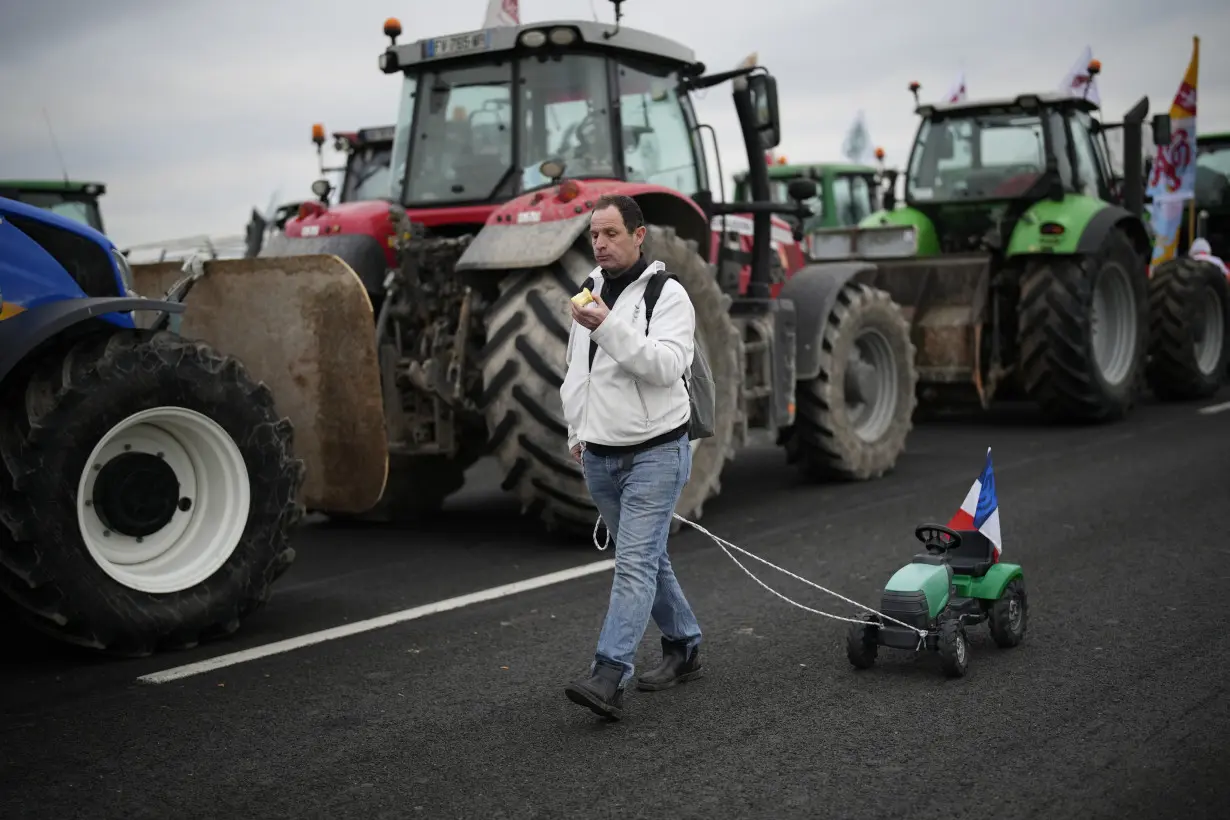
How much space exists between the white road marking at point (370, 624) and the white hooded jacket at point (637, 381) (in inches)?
70.3

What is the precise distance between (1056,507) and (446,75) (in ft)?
14.7

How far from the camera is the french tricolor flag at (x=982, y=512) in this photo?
5.45m

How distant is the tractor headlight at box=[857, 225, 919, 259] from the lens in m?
12.8

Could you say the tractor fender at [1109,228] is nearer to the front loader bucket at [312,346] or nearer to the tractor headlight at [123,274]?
the front loader bucket at [312,346]

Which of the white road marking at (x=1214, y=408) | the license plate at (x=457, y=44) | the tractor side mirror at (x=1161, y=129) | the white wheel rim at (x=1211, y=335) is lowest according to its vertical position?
the white road marking at (x=1214, y=408)

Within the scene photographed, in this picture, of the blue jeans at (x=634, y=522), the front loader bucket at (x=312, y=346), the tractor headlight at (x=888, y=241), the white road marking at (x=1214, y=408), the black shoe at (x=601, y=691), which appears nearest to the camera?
the black shoe at (x=601, y=691)

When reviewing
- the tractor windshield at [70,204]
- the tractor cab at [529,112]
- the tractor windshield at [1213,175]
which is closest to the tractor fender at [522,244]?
the tractor cab at [529,112]

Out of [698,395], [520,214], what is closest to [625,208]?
[698,395]

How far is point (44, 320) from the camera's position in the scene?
18.1ft

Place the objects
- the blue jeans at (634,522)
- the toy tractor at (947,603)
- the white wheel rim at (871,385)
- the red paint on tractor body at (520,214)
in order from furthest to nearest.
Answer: the white wheel rim at (871,385) < the red paint on tractor body at (520,214) < the toy tractor at (947,603) < the blue jeans at (634,522)

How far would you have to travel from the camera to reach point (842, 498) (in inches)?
371

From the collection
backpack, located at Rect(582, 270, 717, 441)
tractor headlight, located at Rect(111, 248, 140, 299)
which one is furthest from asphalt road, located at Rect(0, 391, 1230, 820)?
tractor headlight, located at Rect(111, 248, 140, 299)

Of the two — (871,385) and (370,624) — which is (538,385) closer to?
(370,624)

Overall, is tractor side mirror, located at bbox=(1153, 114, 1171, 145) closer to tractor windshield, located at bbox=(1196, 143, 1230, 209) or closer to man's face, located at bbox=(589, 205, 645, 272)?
tractor windshield, located at bbox=(1196, 143, 1230, 209)
